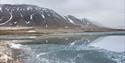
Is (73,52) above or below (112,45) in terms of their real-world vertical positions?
above

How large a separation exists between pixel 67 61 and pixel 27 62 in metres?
3.98

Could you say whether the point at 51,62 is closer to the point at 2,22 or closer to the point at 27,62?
the point at 27,62

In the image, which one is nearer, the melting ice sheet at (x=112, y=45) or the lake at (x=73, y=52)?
the lake at (x=73, y=52)

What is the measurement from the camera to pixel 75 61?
32344 mm

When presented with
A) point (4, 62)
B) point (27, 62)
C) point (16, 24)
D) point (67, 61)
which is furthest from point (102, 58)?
point (16, 24)

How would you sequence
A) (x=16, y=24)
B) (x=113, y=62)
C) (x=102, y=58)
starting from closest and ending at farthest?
(x=113, y=62)
(x=102, y=58)
(x=16, y=24)

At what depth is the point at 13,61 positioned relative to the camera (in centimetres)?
3259

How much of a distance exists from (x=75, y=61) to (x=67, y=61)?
2.64 ft

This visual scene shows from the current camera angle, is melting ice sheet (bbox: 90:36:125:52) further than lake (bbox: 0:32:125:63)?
Yes

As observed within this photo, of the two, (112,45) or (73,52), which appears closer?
(73,52)

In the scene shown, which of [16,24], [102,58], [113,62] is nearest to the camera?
[113,62]

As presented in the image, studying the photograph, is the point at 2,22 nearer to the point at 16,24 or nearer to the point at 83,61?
the point at 16,24

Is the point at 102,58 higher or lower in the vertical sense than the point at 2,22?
higher

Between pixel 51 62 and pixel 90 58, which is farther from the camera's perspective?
pixel 90 58
